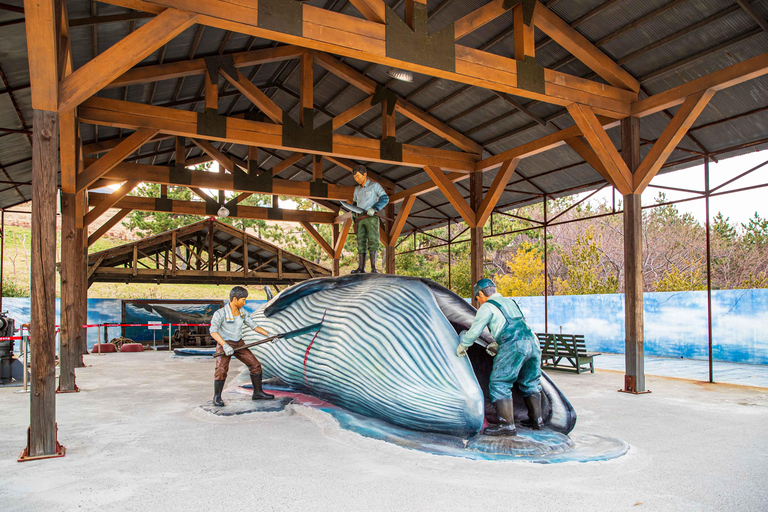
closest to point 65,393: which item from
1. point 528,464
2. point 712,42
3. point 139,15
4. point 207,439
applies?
point 207,439

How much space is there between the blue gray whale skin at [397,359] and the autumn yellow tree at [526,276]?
17886 mm

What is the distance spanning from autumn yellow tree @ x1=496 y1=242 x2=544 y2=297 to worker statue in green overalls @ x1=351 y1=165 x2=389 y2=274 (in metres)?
16.7

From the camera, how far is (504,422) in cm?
460

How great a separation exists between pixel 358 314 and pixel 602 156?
4.60 meters

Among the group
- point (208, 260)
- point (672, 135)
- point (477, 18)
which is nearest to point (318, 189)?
point (208, 260)

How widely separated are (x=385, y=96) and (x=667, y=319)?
9808 millimetres

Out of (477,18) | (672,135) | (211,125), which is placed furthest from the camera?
(211,125)

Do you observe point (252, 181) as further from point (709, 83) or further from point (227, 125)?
point (709, 83)

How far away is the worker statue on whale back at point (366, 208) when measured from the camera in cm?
713

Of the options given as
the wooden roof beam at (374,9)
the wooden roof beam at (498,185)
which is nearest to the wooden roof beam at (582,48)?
the wooden roof beam at (498,185)

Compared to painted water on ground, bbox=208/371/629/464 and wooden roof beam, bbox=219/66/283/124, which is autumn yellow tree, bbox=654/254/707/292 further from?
painted water on ground, bbox=208/371/629/464

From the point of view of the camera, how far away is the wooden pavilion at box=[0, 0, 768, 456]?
515 cm

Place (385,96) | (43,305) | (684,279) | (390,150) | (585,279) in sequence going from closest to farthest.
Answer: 1. (43,305)
2. (390,150)
3. (385,96)
4. (684,279)
5. (585,279)

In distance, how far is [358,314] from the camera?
222 inches
